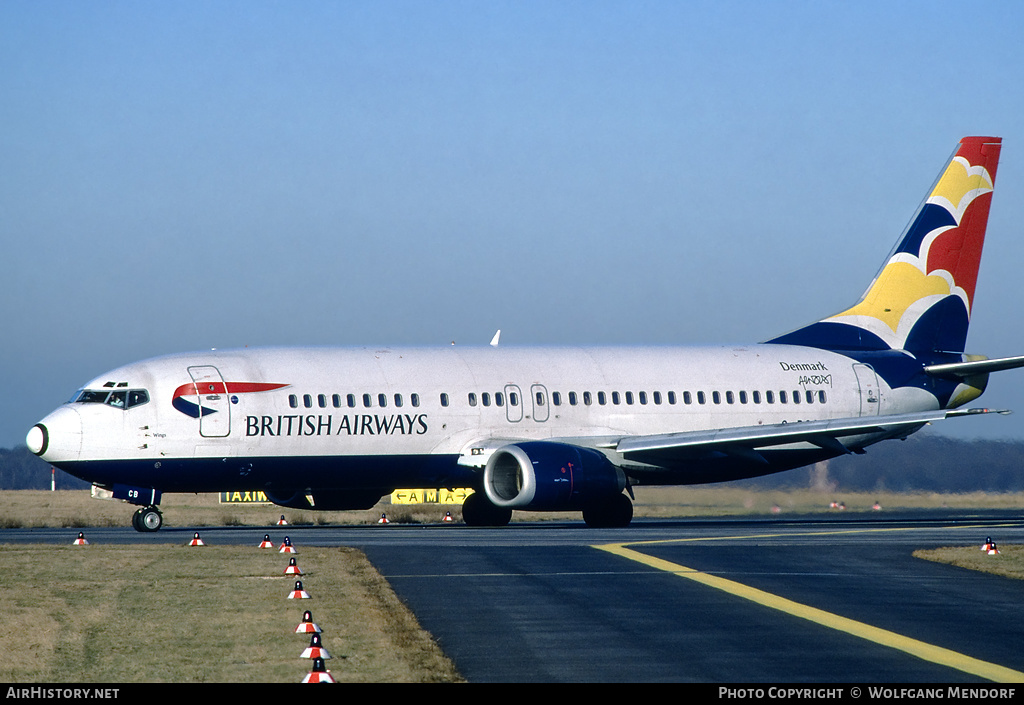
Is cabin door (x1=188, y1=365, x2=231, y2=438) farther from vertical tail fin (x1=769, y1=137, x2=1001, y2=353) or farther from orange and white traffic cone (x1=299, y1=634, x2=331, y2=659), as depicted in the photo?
orange and white traffic cone (x1=299, y1=634, x2=331, y2=659)

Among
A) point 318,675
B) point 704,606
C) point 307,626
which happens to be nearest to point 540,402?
point 704,606

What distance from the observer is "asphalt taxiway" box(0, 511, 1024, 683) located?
38.7 feet

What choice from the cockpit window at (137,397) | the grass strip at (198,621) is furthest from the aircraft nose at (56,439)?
the grass strip at (198,621)

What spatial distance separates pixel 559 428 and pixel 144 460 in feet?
33.5

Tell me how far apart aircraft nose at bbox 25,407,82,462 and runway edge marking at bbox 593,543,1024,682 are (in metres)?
14.8

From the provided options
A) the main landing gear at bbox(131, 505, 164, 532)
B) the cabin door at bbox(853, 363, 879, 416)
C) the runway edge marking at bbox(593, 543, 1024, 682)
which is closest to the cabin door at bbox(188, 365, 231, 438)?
the main landing gear at bbox(131, 505, 164, 532)

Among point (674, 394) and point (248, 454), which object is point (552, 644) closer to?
point (248, 454)

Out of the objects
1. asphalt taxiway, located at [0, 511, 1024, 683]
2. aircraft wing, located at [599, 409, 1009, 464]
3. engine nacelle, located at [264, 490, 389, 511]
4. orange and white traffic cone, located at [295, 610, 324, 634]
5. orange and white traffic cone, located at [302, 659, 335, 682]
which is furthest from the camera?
engine nacelle, located at [264, 490, 389, 511]

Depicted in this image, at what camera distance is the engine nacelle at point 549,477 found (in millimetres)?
32094

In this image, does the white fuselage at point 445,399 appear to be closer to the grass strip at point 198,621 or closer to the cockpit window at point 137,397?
the cockpit window at point 137,397

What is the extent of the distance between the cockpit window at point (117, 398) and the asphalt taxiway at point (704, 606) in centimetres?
335

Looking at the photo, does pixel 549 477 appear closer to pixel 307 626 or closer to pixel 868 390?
pixel 868 390

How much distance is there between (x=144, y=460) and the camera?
31.2 meters
